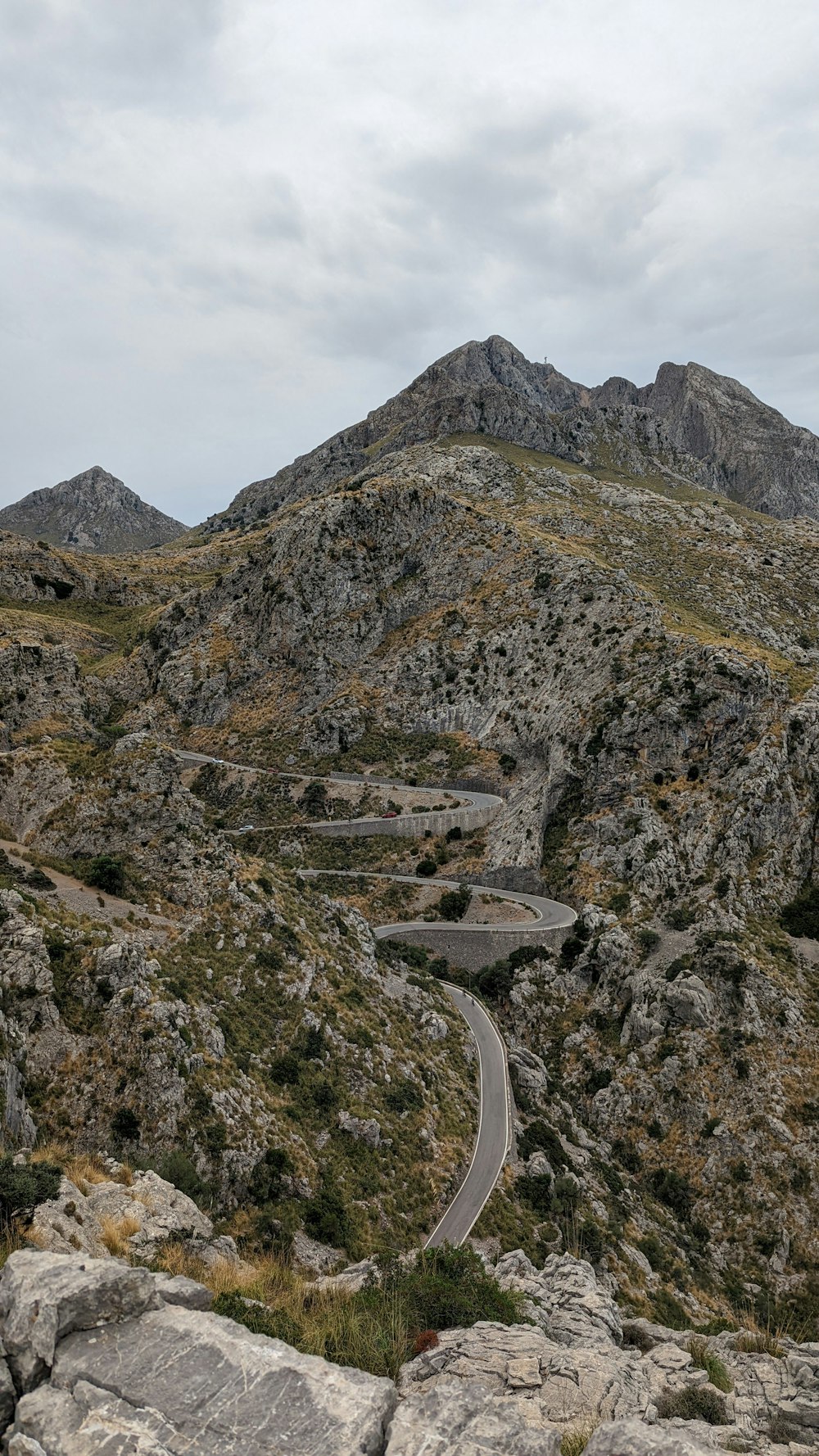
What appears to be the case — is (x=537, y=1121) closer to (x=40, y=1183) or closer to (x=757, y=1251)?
(x=757, y=1251)

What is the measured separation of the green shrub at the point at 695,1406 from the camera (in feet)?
42.1

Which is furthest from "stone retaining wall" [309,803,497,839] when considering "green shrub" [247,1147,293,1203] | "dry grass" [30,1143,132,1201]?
"dry grass" [30,1143,132,1201]

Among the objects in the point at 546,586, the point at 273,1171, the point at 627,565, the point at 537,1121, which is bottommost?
the point at 537,1121

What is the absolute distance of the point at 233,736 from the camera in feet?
313

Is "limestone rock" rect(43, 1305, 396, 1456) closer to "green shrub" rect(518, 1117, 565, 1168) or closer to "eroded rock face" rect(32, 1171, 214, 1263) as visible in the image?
"eroded rock face" rect(32, 1171, 214, 1263)

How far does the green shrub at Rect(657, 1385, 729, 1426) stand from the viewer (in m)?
12.8

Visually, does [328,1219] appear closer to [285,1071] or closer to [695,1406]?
[285,1071]

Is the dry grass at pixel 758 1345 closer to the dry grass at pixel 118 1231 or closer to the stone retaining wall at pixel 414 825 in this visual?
the dry grass at pixel 118 1231

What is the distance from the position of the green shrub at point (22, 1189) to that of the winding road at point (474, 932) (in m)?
17.7

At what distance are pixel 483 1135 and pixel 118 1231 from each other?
24.5 metres

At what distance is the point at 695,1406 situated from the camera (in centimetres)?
1302

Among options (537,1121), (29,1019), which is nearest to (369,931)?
(537,1121)

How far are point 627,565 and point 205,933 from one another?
94973 mm

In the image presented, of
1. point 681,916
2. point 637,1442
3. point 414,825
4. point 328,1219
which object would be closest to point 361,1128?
point 328,1219
